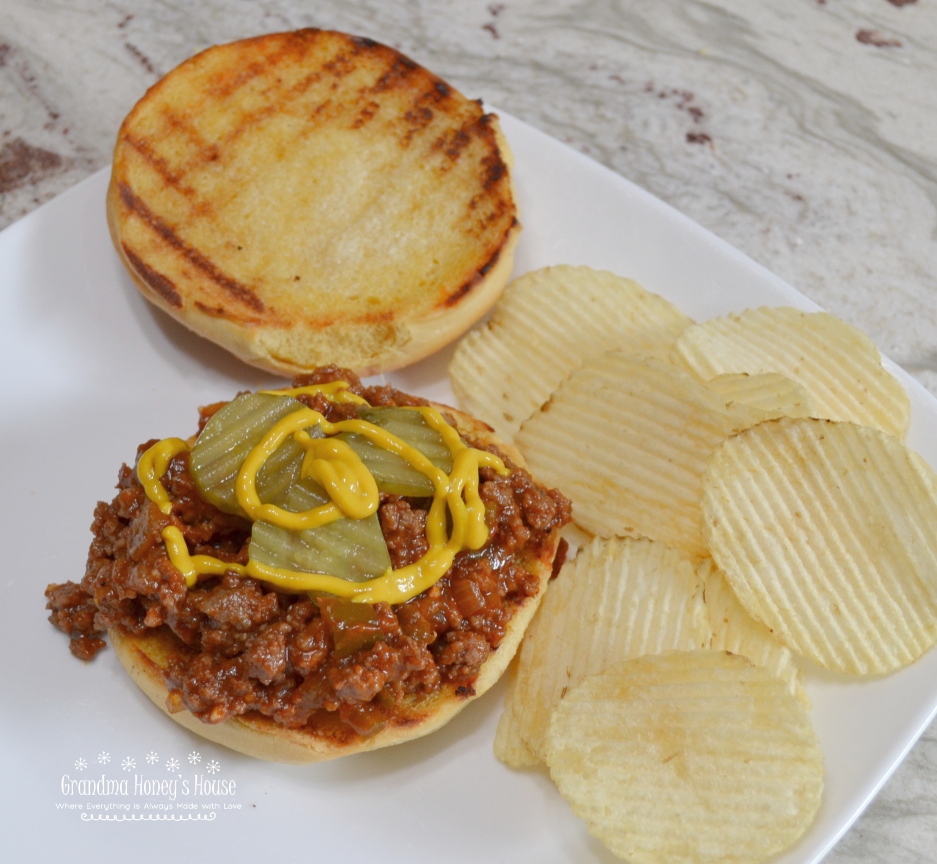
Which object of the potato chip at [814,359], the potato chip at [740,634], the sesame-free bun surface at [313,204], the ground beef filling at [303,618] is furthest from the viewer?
the sesame-free bun surface at [313,204]

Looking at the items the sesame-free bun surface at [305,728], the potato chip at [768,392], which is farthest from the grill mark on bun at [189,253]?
the potato chip at [768,392]

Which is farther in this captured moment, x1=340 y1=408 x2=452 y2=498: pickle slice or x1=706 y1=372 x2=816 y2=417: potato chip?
x1=706 y1=372 x2=816 y2=417: potato chip

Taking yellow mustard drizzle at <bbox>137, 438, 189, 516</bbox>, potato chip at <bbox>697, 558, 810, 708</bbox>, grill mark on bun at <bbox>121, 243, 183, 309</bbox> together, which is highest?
grill mark on bun at <bbox>121, 243, 183, 309</bbox>

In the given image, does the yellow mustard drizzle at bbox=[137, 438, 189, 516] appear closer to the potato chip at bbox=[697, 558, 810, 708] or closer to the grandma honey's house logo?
the grandma honey's house logo

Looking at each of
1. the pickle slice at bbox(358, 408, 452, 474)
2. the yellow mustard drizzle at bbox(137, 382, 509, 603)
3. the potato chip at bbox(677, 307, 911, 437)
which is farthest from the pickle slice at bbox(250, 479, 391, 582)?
the potato chip at bbox(677, 307, 911, 437)

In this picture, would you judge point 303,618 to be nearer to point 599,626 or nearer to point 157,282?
point 599,626

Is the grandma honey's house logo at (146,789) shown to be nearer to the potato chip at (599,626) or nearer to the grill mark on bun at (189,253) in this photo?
the potato chip at (599,626)
